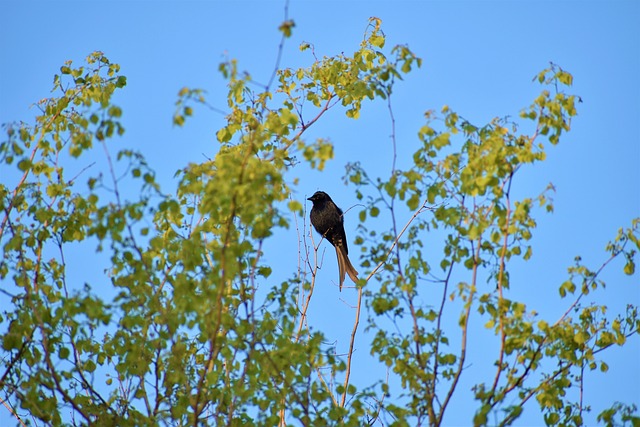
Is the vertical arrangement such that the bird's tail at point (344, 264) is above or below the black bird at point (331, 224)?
below

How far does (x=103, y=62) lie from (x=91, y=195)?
92.7 inches

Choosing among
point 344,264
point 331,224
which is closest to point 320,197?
point 331,224

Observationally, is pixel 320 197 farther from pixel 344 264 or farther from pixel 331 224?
pixel 344 264

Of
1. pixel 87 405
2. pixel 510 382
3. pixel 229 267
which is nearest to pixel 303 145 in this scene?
pixel 229 267

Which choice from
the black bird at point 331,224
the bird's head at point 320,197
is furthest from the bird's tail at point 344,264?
the bird's head at point 320,197

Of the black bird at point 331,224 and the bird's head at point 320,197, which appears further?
the bird's head at point 320,197

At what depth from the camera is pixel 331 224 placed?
12336 millimetres

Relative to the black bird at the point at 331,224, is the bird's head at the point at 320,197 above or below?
above

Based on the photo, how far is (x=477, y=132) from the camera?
20.2 feet

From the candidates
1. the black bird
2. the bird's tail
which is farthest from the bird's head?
the bird's tail

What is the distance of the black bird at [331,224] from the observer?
40.3 feet

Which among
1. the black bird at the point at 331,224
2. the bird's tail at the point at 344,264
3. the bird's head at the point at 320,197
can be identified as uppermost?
the bird's head at the point at 320,197

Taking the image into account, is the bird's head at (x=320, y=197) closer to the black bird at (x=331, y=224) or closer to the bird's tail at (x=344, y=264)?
the black bird at (x=331, y=224)

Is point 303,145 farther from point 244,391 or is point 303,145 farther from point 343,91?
point 343,91
